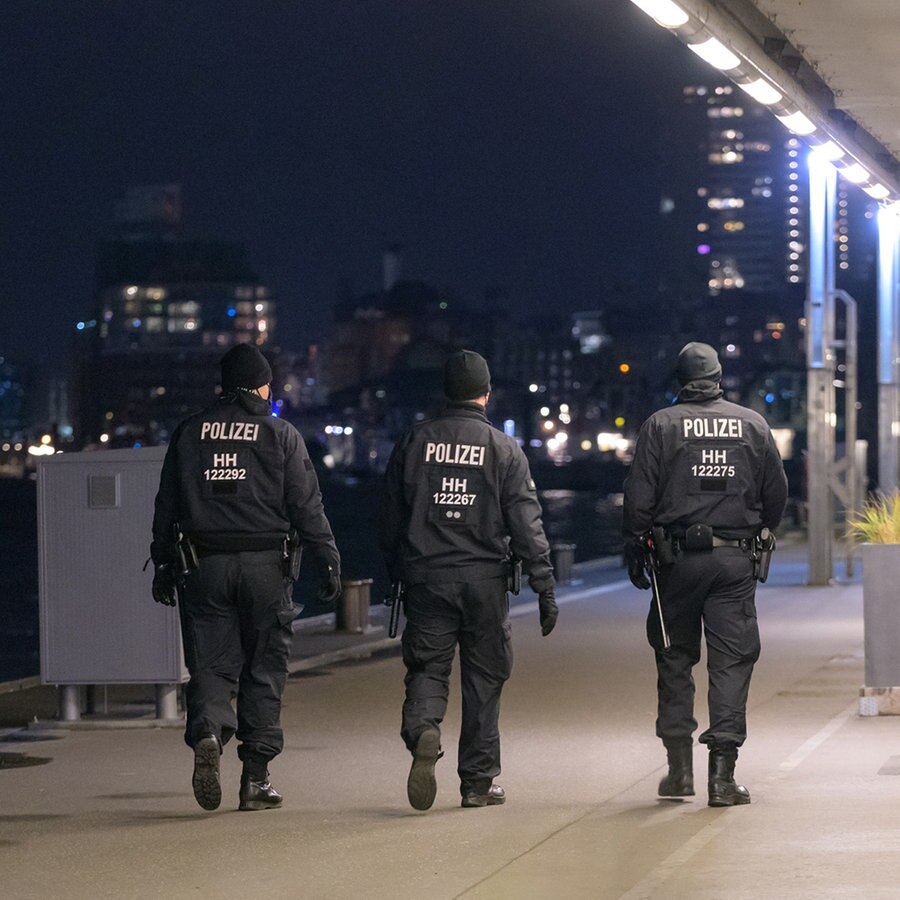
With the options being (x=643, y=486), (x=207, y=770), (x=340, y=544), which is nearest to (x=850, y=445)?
(x=643, y=486)

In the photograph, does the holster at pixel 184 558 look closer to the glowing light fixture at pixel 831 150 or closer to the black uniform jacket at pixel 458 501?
the black uniform jacket at pixel 458 501

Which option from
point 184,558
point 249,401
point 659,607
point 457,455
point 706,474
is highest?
point 249,401

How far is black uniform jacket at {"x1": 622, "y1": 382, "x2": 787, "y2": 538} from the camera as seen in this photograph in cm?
917

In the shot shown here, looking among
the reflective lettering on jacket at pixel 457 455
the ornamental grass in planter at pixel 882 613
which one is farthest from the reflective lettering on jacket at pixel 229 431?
the ornamental grass in planter at pixel 882 613

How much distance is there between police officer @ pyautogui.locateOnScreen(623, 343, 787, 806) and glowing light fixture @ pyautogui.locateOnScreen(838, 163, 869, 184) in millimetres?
7495

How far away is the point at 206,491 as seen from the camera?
906 centimetres

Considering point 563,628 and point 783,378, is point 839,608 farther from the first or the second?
point 783,378

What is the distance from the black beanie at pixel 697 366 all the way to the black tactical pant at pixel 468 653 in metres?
1.33

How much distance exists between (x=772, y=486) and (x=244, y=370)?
248 cm

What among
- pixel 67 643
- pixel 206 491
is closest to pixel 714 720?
pixel 206 491

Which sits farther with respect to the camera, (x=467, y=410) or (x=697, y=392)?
(x=697, y=392)

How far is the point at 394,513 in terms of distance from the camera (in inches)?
360

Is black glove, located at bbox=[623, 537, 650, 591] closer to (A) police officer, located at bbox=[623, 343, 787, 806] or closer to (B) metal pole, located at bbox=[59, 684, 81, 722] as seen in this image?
(A) police officer, located at bbox=[623, 343, 787, 806]

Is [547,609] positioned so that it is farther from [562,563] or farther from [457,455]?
[562,563]
